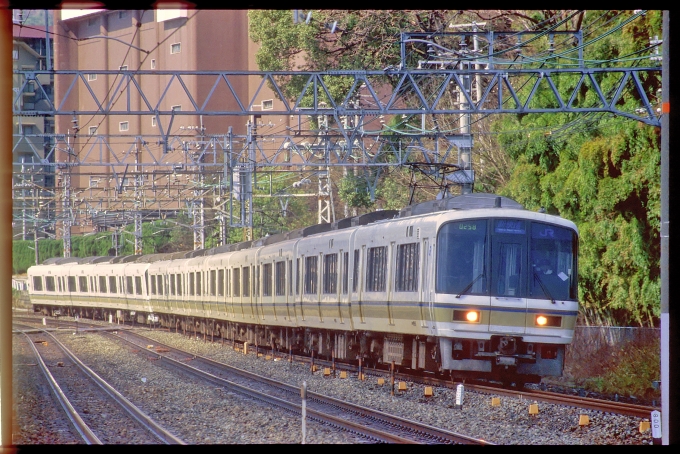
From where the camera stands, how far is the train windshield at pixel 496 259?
13445 millimetres

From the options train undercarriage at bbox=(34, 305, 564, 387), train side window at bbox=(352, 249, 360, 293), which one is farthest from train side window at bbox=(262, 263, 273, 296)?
train side window at bbox=(352, 249, 360, 293)

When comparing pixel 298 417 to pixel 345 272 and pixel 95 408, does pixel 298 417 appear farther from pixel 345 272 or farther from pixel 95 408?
pixel 345 272

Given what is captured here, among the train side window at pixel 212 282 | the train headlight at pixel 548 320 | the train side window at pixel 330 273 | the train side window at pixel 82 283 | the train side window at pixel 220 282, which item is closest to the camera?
the train headlight at pixel 548 320

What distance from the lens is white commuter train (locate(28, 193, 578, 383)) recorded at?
44.1 feet

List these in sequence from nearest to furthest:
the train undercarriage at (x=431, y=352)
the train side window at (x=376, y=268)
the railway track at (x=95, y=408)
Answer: the railway track at (x=95, y=408), the train undercarriage at (x=431, y=352), the train side window at (x=376, y=268)

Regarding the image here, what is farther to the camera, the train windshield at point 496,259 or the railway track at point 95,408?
the train windshield at point 496,259

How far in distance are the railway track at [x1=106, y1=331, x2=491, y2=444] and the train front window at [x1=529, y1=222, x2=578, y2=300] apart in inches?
115

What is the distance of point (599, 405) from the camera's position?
1176 centimetres

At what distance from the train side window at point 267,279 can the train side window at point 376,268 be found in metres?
6.36

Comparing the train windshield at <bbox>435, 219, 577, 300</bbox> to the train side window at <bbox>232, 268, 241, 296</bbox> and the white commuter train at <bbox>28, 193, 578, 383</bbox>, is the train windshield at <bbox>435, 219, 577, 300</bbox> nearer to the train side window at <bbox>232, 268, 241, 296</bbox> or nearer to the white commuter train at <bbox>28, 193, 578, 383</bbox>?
the white commuter train at <bbox>28, 193, 578, 383</bbox>

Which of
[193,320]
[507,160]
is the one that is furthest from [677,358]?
[193,320]

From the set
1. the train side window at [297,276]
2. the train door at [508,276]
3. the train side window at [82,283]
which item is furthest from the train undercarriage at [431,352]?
the train side window at [82,283]

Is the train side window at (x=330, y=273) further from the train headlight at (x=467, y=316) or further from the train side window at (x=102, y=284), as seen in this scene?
the train side window at (x=102, y=284)

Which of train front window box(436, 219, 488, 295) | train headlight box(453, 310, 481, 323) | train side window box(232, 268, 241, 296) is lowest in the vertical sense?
train side window box(232, 268, 241, 296)
